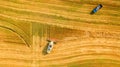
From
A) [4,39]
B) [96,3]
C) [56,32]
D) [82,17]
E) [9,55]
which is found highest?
[96,3]

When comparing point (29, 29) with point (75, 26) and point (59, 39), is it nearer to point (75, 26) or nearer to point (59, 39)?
point (59, 39)

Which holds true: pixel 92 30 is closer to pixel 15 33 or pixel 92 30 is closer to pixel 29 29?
pixel 29 29

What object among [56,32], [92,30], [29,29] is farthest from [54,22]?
[92,30]

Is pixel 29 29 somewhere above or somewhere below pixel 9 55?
above

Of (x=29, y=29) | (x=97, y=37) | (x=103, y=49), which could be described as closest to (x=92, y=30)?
(x=97, y=37)

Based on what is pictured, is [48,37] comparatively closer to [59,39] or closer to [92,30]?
[59,39]

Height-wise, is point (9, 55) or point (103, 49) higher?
point (103, 49)
